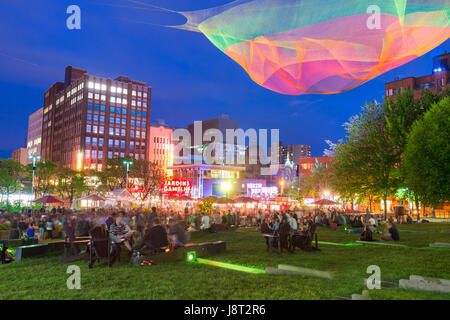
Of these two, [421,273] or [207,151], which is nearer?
[421,273]

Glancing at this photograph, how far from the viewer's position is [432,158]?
1930 cm

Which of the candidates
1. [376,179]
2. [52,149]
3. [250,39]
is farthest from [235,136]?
[250,39]

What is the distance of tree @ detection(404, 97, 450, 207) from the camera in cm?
1880

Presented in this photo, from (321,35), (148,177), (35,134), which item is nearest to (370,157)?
(321,35)

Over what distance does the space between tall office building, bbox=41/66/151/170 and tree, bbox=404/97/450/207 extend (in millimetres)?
104178

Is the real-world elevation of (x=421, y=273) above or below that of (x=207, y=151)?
below

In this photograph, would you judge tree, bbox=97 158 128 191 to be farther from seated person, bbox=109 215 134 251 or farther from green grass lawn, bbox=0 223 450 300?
green grass lawn, bbox=0 223 450 300

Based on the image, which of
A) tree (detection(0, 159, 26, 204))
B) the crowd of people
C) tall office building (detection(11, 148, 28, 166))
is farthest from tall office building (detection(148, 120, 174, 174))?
the crowd of people

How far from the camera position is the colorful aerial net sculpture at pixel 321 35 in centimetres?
1239

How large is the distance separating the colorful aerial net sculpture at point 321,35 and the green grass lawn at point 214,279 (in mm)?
7781

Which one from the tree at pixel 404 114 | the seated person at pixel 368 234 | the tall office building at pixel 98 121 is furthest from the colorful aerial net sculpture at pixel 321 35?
the tall office building at pixel 98 121

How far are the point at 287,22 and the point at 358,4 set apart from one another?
2.55 m

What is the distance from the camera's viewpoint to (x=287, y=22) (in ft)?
42.0
